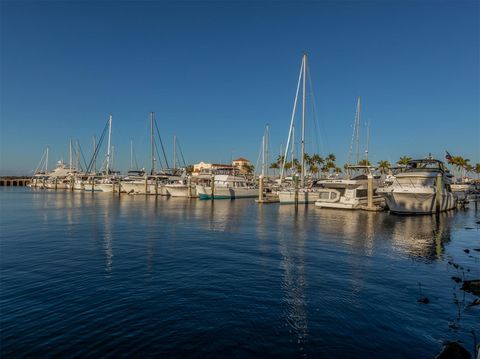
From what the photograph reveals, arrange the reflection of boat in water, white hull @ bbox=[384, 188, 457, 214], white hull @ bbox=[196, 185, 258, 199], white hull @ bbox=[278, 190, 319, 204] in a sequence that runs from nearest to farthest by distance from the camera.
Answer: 1. white hull @ bbox=[384, 188, 457, 214]
2. the reflection of boat in water
3. white hull @ bbox=[278, 190, 319, 204]
4. white hull @ bbox=[196, 185, 258, 199]

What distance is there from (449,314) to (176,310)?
32.3 feet

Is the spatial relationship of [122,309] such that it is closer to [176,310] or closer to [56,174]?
[176,310]

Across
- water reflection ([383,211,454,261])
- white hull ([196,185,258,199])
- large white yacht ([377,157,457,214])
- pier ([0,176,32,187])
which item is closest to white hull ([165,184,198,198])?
white hull ([196,185,258,199])

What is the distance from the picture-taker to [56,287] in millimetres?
13859

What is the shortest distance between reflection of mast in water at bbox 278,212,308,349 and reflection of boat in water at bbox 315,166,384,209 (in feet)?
90.0

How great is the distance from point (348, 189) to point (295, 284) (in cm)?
4091

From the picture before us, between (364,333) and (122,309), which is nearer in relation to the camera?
(364,333)

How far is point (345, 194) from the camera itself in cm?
5250

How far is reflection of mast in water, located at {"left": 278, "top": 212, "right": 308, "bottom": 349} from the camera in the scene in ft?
34.2

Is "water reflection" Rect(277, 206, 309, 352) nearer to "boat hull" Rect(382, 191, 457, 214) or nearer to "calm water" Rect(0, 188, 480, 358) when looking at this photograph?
"calm water" Rect(0, 188, 480, 358)

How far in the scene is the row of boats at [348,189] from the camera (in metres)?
43.8

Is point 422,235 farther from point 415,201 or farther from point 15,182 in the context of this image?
point 15,182

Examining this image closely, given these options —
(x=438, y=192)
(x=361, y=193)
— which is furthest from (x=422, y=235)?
(x=361, y=193)

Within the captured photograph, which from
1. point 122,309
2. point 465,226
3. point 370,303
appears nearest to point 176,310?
point 122,309
